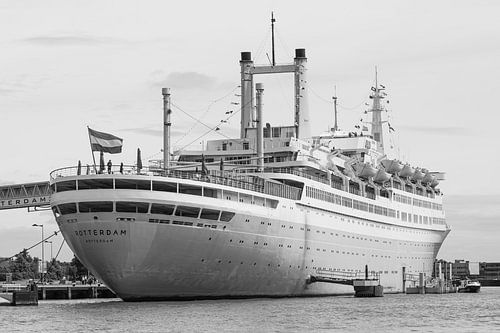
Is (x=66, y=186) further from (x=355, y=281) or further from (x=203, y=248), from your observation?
(x=355, y=281)

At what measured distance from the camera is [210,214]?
7206cm

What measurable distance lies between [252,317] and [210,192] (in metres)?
13.2

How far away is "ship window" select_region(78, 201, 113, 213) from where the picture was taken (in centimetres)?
6912

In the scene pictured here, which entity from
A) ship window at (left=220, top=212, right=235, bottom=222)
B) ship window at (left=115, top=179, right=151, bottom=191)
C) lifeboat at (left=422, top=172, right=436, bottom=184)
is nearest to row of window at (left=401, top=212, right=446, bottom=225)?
lifeboat at (left=422, top=172, right=436, bottom=184)

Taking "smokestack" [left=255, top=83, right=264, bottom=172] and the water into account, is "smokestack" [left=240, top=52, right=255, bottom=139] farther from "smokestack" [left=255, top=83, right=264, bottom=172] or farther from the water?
the water

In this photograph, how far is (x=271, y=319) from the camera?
198 ft

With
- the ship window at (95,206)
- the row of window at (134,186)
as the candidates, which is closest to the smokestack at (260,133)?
the row of window at (134,186)

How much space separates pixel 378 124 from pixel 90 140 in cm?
5635

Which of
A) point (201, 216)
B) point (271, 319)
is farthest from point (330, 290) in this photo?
point (271, 319)

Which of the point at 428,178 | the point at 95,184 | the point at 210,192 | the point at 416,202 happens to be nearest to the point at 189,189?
the point at 210,192

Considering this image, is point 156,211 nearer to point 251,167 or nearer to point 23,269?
point 251,167

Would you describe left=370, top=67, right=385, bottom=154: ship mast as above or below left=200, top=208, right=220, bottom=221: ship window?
above

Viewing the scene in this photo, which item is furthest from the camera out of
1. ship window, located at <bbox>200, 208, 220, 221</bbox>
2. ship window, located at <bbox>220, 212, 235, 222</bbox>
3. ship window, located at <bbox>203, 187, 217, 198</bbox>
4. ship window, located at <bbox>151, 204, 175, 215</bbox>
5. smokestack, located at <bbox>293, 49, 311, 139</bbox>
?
smokestack, located at <bbox>293, 49, 311, 139</bbox>

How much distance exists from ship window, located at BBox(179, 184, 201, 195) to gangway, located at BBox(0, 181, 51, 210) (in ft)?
115
